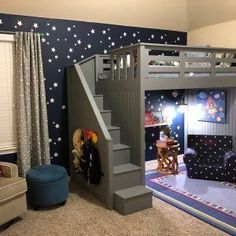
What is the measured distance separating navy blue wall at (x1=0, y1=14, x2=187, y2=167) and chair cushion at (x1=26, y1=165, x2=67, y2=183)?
2.31 feet

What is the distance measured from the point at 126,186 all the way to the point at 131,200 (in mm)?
260

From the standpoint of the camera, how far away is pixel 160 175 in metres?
4.55

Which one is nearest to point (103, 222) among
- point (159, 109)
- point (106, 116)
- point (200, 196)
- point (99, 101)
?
point (200, 196)

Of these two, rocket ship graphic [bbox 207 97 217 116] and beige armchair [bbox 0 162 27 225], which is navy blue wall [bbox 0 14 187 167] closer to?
beige armchair [bbox 0 162 27 225]

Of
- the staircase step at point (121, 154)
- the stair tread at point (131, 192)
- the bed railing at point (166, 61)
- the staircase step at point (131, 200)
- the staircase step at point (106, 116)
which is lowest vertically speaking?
the staircase step at point (131, 200)

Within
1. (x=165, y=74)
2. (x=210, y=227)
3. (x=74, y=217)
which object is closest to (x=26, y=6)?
(x=165, y=74)

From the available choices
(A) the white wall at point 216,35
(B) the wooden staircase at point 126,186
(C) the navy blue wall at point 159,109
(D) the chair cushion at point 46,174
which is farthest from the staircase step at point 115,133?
(A) the white wall at point 216,35

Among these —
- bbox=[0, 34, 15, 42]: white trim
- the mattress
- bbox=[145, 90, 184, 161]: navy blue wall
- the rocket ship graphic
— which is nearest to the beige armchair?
bbox=[0, 34, 15, 42]: white trim

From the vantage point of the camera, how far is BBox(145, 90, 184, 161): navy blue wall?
16.6 feet

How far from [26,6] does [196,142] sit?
326 centimetres

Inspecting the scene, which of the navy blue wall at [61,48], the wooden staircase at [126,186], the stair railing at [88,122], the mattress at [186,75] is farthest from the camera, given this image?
the navy blue wall at [61,48]

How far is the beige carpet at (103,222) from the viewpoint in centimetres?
284

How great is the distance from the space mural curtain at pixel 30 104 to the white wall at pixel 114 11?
377 mm

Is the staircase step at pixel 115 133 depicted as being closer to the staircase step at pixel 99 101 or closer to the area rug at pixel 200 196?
the staircase step at pixel 99 101
